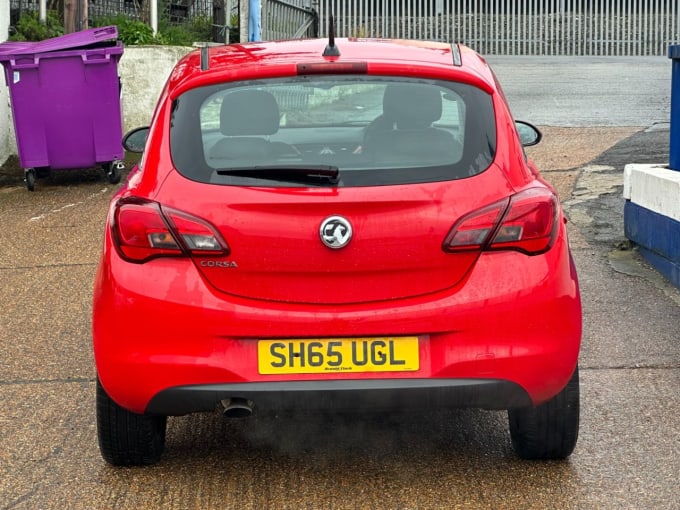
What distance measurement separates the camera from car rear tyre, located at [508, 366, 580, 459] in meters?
4.68

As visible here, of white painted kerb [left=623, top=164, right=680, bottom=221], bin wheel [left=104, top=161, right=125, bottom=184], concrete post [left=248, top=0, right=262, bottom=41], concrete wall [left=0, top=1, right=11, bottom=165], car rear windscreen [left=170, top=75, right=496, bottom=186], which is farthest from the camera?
concrete post [left=248, top=0, right=262, bottom=41]

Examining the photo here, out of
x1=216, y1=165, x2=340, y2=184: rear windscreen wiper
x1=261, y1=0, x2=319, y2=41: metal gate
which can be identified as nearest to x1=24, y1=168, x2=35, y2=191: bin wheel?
x1=216, y1=165, x2=340, y2=184: rear windscreen wiper

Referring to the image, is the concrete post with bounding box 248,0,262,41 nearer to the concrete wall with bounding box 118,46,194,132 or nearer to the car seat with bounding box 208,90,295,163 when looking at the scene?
the concrete wall with bounding box 118,46,194,132

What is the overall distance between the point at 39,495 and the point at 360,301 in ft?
4.42

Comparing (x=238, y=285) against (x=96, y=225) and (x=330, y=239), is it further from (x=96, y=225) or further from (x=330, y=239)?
(x=96, y=225)

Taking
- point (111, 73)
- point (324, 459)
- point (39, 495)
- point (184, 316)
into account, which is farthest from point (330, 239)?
point (111, 73)

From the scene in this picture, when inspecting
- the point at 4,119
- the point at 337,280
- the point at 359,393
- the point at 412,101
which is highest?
the point at 412,101

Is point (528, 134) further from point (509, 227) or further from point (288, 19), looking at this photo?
point (288, 19)

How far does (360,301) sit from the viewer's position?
14.0ft

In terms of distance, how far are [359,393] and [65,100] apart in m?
8.26

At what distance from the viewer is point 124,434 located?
4750mm

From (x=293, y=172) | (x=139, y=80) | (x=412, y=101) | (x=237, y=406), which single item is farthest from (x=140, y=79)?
(x=237, y=406)

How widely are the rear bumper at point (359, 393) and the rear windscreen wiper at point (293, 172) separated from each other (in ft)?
2.18

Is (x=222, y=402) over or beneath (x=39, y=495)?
over
